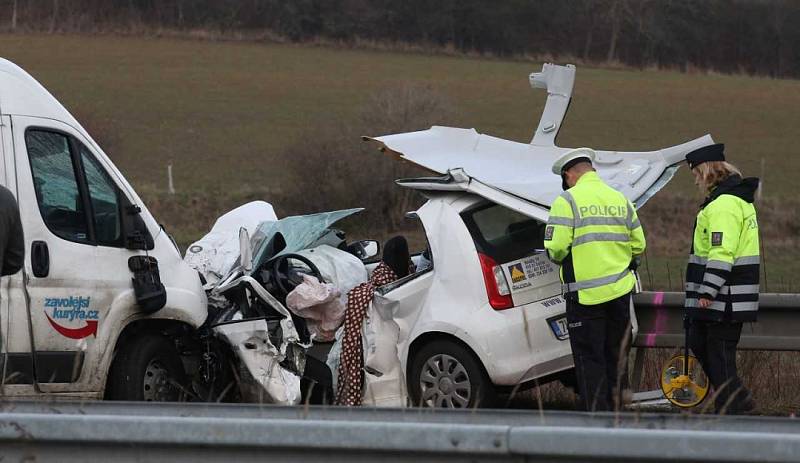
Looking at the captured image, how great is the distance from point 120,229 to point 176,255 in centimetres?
49

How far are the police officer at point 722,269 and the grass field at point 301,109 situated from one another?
19272mm

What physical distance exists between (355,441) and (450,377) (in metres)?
3.99

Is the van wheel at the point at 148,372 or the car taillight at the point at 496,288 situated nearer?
the van wheel at the point at 148,372

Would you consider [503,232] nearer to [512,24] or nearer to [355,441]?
[355,441]

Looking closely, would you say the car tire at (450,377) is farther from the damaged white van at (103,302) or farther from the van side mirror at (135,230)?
the van side mirror at (135,230)

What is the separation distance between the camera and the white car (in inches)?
290

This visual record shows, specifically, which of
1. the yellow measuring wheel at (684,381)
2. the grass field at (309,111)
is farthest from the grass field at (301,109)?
the yellow measuring wheel at (684,381)

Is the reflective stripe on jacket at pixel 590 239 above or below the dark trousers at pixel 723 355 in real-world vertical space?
above

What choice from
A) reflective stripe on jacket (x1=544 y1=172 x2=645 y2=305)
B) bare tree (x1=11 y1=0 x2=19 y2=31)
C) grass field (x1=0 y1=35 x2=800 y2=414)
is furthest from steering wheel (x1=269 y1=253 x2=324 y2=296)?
bare tree (x1=11 y1=0 x2=19 y2=31)

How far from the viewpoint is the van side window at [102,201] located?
6844 mm

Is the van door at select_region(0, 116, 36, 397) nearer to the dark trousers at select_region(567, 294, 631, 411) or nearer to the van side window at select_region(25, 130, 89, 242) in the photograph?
the van side window at select_region(25, 130, 89, 242)

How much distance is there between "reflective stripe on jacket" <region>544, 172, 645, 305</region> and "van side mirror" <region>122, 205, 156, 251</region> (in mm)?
2241

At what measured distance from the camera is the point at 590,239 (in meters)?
6.98

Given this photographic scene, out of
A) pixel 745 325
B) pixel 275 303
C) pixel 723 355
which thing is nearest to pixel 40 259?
pixel 275 303
